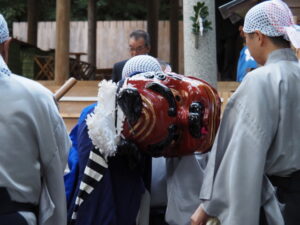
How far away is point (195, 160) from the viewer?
3508 millimetres

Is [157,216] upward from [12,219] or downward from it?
downward

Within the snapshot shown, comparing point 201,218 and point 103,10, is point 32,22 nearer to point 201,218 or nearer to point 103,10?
point 103,10

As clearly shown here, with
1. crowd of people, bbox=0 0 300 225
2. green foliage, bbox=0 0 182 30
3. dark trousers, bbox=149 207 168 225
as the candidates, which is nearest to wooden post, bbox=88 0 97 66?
green foliage, bbox=0 0 182 30

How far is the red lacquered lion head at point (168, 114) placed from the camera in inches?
125

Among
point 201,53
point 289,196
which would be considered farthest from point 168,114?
point 201,53

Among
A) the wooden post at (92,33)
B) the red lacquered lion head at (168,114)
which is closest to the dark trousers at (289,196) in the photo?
the red lacquered lion head at (168,114)

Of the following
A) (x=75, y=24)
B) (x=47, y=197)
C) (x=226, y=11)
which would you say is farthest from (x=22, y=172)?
(x=75, y=24)

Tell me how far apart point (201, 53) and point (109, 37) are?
12.9 meters

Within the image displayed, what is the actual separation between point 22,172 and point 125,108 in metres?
0.67

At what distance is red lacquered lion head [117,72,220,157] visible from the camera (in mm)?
3182

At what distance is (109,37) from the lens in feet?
62.6

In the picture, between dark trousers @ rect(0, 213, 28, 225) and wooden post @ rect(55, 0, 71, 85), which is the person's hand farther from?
wooden post @ rect(55, 0, 71, 85)

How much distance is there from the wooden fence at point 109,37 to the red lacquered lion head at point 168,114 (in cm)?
1488

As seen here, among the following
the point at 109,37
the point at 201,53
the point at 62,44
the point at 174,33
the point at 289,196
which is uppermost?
the point at 109,37
